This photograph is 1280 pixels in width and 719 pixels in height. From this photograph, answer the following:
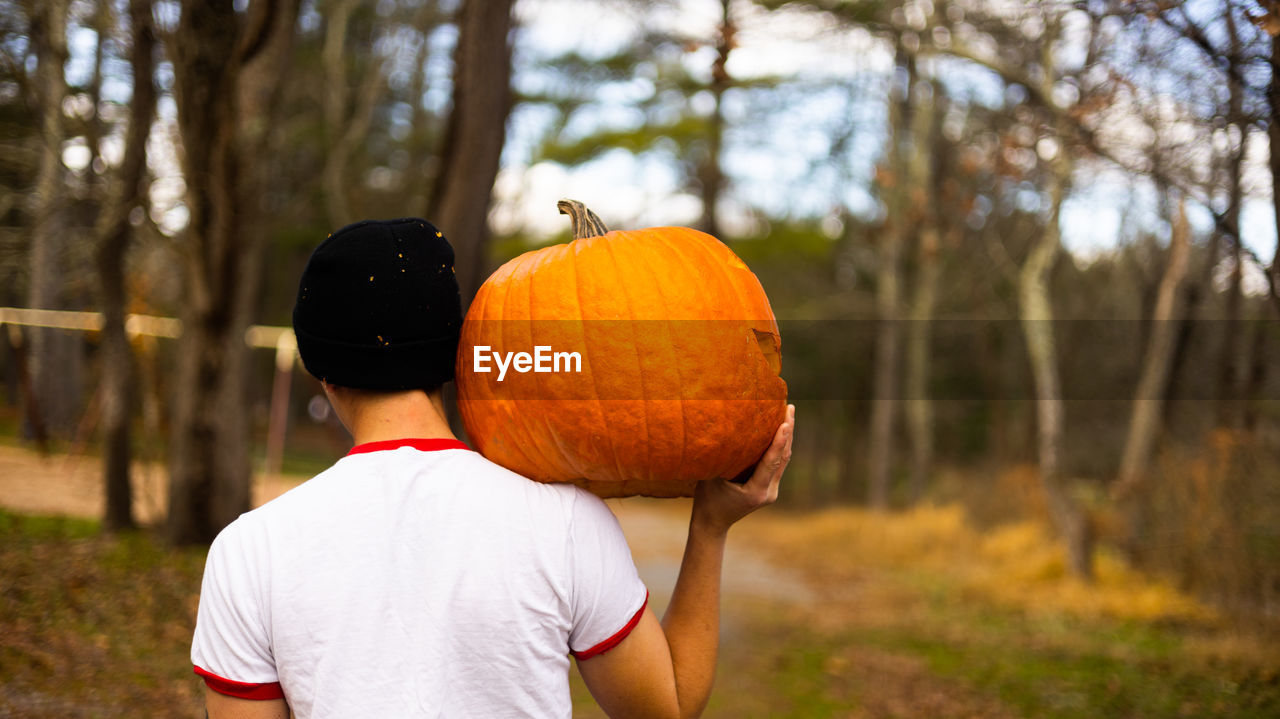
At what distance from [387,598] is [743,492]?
746mm

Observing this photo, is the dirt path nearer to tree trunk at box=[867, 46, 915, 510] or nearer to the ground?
the ground

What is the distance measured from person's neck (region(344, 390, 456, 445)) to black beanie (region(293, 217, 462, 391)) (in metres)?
0.03

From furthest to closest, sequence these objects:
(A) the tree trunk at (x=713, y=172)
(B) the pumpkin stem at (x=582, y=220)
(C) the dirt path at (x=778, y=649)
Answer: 1. (A) the tree trunk at (x=713, y=172)
2. (C) the dirt path at (x=778, y=649)
3. (B) the pumpkin stem at (x=582, y=220)

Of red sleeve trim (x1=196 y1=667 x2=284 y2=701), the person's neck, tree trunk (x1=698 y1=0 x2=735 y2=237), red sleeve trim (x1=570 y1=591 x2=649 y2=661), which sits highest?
tree trunk (x1=698 y1=0 x2=735 y2=237)

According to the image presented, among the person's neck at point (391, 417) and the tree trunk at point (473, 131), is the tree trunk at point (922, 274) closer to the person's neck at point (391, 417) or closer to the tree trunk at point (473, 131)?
the tree trunk at point (473, 131)

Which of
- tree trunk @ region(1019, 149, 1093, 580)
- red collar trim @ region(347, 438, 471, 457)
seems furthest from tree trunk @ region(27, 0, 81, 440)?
tree trunk @ region(1019, 149, 1093, 580)

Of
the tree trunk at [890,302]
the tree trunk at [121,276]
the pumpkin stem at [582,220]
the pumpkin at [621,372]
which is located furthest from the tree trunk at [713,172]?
the pumpkin at [621,372]

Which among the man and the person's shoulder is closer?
the man

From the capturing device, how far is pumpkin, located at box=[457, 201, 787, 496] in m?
1.85

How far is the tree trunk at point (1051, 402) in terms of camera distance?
10344mm

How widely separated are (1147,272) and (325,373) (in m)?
17.3

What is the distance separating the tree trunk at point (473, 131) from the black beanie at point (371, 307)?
12.6ft

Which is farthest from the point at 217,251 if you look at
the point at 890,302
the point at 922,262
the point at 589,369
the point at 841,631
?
the point at 890,302

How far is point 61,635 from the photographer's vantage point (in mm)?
3525
